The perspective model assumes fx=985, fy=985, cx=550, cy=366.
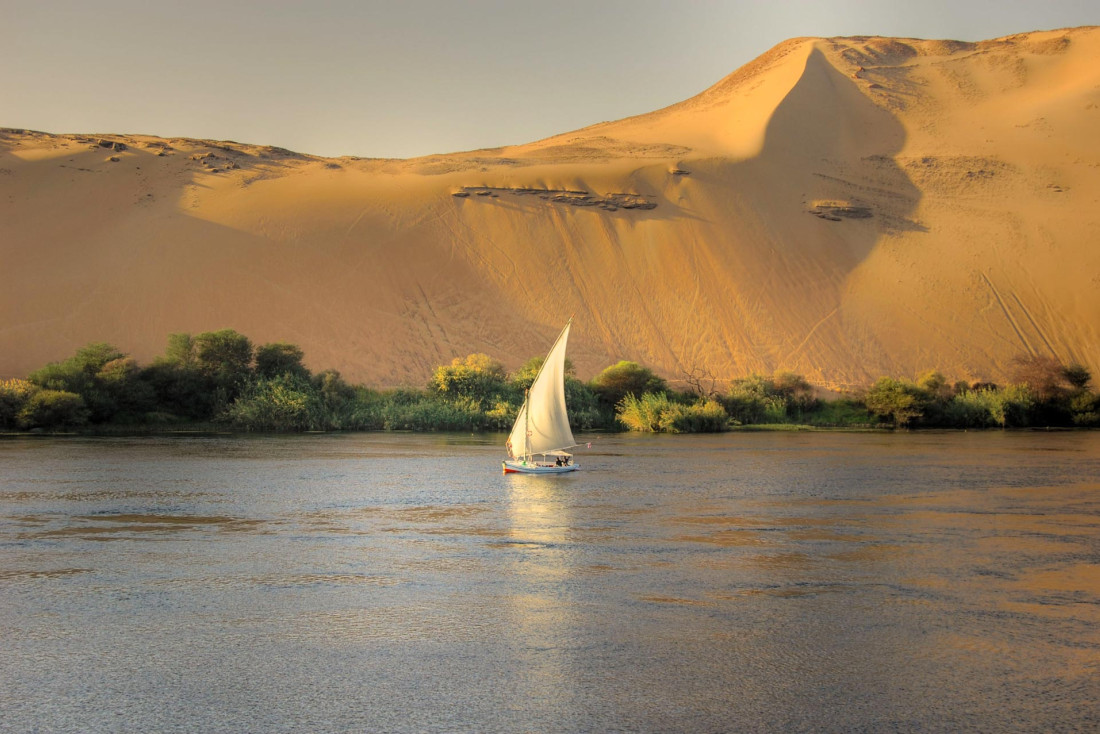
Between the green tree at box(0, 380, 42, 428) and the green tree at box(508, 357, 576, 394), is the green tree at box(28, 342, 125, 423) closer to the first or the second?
the green tree at box(0, 380, 42, 428)

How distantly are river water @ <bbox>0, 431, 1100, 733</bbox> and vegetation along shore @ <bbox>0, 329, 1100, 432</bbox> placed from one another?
1808cm

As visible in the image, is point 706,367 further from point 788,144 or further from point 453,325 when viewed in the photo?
point 788,144

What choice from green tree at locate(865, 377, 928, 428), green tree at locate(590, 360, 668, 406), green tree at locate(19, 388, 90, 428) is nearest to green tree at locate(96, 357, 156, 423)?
green tree at locate(19, 388, 90, 428)

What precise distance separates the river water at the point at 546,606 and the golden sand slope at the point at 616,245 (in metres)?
34.6

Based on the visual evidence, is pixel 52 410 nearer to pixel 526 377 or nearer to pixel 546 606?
pixel 526 377

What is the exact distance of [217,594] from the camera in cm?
1017

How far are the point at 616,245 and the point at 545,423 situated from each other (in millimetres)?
42676

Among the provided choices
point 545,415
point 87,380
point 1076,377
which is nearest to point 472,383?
point 87,380

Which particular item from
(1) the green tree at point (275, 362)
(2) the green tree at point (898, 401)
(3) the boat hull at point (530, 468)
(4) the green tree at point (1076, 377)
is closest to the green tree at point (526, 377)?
(1) the green tree at point (275, 362)

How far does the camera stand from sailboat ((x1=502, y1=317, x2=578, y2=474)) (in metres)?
23.1

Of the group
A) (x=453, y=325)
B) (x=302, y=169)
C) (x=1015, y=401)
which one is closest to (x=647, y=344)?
(x=453, y=325)

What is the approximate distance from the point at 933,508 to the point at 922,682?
10.9m

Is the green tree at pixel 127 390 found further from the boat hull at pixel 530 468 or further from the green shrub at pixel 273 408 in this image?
the boat hull at pixel 530 468

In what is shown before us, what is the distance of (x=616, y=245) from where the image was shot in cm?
6500
